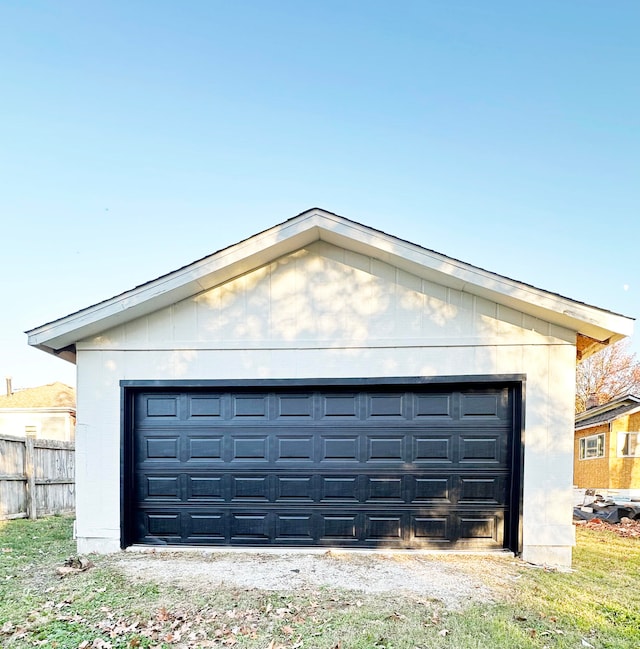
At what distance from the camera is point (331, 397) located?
6.51m

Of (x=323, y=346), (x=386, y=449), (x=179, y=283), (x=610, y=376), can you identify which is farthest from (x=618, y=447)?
(x=179, y=283)

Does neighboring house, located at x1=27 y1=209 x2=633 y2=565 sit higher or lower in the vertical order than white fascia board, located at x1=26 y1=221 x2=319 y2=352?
lower

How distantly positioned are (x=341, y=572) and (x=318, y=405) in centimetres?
213

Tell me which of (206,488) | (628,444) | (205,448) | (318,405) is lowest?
(628,444)

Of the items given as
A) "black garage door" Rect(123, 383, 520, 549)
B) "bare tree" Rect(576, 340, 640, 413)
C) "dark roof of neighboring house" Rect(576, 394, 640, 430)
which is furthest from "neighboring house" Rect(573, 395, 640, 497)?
"black garage door" Rect(123, 383, 520, 549)

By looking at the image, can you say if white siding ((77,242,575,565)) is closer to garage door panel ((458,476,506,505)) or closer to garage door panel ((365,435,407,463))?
garage door panel ((458,476,506,505))

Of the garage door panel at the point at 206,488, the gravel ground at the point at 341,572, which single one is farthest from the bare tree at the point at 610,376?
the garage door panel at the point at 206,488

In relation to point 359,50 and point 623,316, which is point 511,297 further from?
point 359,50

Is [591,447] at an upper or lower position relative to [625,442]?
lower

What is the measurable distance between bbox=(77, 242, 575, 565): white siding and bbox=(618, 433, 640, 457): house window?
15060 mm

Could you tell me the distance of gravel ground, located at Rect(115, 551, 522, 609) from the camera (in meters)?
4.83

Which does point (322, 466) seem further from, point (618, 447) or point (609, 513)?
point (618, 447)

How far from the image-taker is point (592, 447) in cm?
1986

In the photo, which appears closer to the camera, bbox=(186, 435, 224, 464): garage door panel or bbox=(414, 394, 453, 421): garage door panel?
bbox=(414, 394, 453, 421): garage door panel
